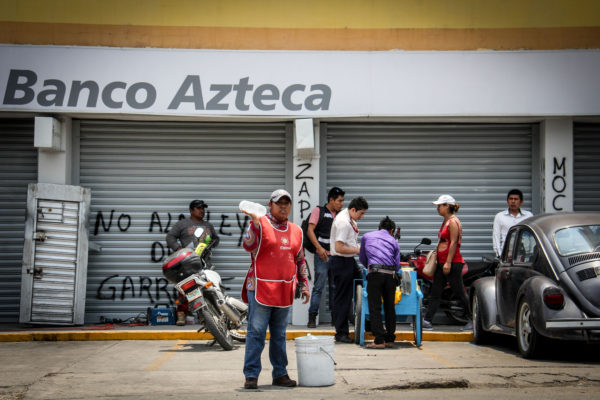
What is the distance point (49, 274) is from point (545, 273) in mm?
7698

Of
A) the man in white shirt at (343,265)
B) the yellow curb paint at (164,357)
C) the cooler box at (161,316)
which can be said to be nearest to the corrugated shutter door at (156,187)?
the cooler box at (161,316)

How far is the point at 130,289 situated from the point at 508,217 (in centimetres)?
640

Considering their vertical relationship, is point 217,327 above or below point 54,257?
below

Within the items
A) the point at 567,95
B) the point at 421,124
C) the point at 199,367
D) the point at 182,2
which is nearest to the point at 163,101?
the point at 182,2

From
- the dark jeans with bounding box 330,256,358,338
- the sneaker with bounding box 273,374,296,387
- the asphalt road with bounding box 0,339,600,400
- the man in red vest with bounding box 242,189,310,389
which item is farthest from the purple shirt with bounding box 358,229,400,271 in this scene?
the sneaker with bounding box 273,374,296,387

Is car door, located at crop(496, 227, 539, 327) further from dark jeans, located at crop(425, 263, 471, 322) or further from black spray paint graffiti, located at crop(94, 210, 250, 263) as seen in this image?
black spray paint graffiti, located at crop(94, 210, 250, 263)

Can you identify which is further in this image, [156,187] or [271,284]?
[156,187]

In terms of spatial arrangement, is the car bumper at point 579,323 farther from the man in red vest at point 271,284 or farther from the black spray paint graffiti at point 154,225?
the black spray paint graffiti at point 154,225

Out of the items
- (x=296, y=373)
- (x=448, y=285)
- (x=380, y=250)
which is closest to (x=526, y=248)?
(x=380, y=250)

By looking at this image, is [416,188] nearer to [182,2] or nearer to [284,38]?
[284,38]

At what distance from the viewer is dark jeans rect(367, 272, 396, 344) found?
405 inches

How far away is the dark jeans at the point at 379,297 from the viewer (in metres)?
10.3

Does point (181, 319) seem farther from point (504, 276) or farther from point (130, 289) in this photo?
point (504, 276)

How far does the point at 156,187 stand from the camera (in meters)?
13.7
